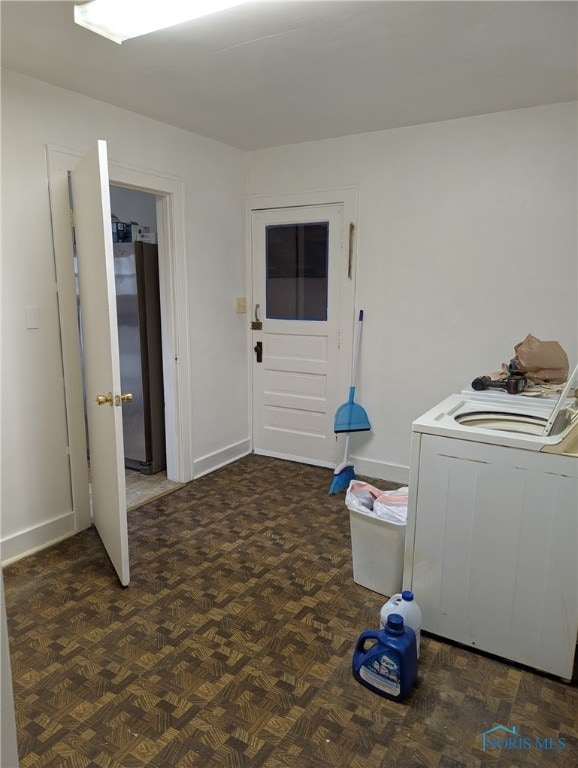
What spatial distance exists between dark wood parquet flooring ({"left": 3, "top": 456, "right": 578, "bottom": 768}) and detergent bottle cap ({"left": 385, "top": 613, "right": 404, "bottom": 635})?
0.23 m

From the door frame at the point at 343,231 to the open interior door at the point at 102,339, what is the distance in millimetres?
1598

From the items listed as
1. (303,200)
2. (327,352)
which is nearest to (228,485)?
(327,352)

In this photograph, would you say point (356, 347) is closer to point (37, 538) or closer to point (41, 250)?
point (41, 250)

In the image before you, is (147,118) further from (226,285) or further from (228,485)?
(228,485)

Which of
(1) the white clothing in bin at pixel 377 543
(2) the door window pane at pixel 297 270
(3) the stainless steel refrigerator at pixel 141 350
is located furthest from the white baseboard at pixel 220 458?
(1) the white clothing in bin at pixel 377 543

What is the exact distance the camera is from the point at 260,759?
1.57 metres

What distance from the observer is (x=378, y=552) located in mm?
2371

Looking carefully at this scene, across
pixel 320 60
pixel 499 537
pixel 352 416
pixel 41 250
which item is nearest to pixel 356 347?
pixel 352 416

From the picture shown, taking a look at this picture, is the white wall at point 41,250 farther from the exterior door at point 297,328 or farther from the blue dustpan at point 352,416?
the blue dustpan at point 352,416

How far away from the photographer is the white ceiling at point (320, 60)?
76.4 inches

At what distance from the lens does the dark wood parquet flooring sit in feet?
5.29

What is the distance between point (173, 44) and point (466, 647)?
278cm

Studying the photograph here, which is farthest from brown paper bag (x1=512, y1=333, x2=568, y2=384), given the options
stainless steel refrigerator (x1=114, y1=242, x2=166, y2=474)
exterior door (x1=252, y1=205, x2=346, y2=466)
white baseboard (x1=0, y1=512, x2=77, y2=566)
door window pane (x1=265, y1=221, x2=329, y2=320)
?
Answer: white baseboard (x1=0, y1=512, x2=77, y2=566)

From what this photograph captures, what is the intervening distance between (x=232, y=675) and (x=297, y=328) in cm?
258
